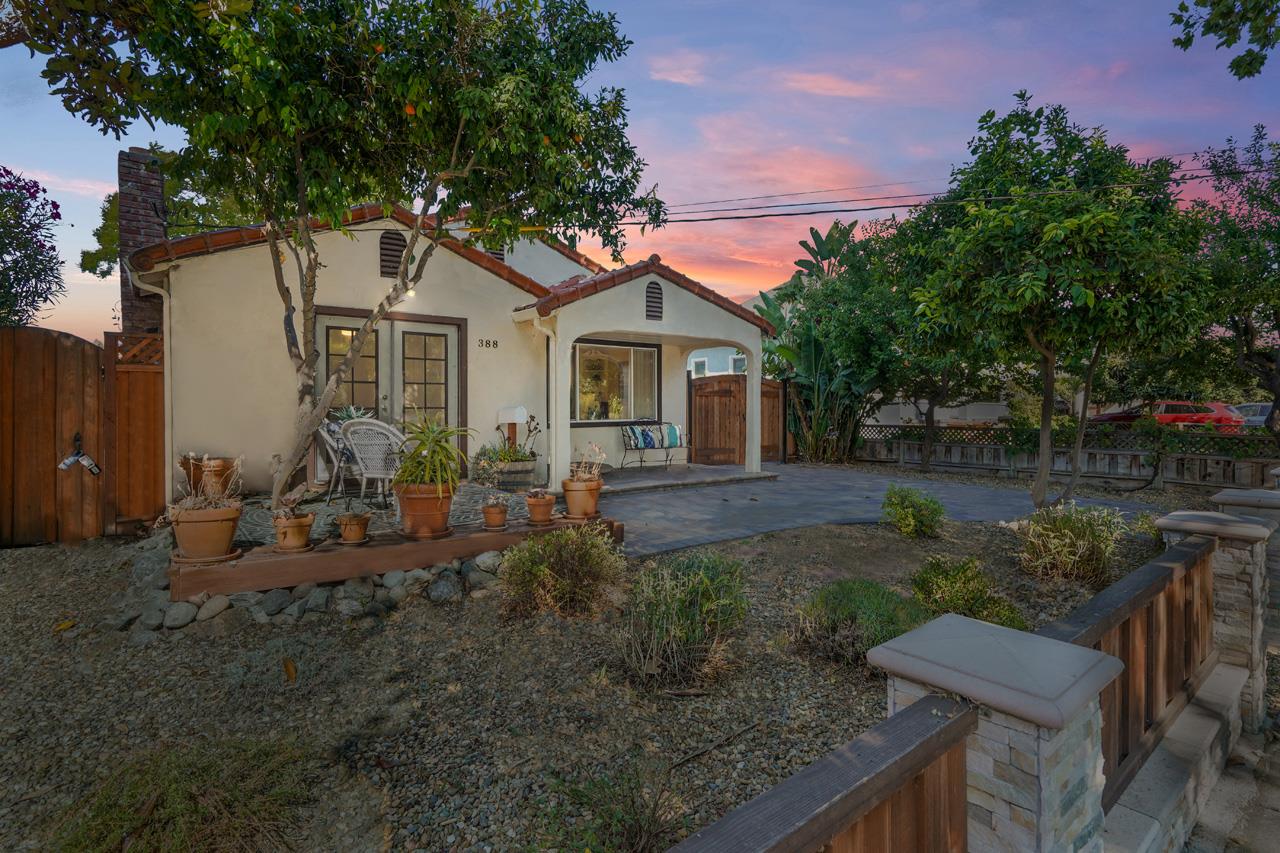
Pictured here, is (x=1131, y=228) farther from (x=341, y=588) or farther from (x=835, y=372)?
(x=835, y=372)

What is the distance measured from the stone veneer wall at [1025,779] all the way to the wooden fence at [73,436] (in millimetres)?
7465

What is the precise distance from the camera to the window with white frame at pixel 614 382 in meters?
10.5

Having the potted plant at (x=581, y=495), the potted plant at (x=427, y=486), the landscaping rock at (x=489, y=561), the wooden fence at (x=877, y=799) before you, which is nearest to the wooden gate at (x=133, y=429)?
the potted plant at (x=427, y=486)

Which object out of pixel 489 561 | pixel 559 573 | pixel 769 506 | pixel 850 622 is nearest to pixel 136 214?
pixel 489 561

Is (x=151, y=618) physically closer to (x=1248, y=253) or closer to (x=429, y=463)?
(x=429, y=463)

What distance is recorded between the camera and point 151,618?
12.8 feet

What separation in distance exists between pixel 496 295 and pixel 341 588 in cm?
552

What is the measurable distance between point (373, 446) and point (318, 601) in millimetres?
2267

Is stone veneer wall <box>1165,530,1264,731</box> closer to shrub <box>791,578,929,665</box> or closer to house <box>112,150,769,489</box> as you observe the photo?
shrub <box>791,578,929,665</box>

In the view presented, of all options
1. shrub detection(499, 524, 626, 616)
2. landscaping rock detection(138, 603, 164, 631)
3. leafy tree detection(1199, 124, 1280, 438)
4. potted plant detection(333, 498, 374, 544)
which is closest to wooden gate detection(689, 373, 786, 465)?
leafy tree detection(1199, 124, 1280, 438)

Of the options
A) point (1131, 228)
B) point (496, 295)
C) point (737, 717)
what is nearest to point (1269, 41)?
point (1131, 228)

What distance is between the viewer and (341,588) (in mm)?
4422

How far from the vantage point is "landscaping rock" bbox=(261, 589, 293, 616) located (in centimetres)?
411

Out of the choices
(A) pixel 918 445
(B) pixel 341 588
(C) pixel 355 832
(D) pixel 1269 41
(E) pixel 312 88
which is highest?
(D) pixel 1269 41
